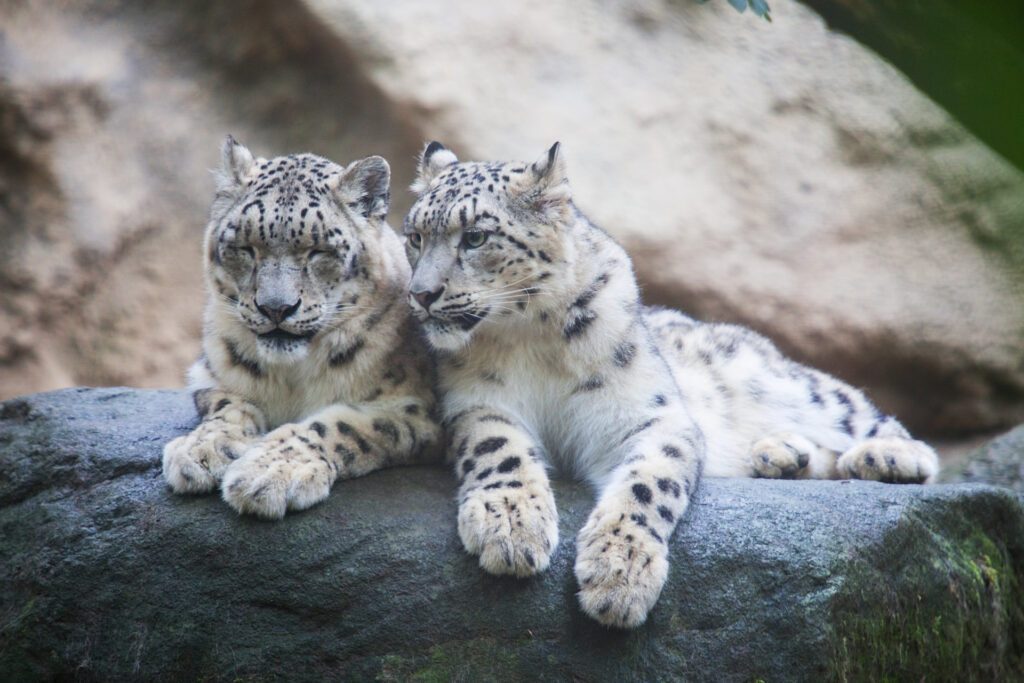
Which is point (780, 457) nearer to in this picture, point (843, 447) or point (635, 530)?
point (843, 447)

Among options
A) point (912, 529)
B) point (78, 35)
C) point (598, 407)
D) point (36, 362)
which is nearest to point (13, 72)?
point (78, 35)

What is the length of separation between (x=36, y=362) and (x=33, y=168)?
1.35 metres

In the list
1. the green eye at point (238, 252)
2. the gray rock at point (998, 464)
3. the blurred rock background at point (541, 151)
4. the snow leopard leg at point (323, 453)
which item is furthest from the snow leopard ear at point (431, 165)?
the gray rock at point (998, 464)

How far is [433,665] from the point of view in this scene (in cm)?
325

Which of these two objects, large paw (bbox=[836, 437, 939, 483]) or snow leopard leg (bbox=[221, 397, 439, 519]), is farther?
large paw (bbox=[836, 437, 939, 483])

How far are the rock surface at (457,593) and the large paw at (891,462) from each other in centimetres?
51

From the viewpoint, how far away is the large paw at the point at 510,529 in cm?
328

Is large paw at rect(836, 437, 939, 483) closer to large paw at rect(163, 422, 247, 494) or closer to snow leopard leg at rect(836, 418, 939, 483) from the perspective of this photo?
snow leopard leg at rect(836, 418, 939, 483)

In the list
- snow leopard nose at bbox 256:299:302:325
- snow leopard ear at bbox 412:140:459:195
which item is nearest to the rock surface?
snow leopard nose at bbox 256:299:302:325

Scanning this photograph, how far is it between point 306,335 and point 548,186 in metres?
1.15

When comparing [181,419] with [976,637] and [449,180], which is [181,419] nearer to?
[449,180]

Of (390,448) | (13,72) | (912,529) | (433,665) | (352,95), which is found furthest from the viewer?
(352,95)

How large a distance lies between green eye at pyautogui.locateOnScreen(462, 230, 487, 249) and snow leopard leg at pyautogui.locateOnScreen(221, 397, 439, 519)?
0.68 metres

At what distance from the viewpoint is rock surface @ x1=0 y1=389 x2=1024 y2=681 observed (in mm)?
3223
